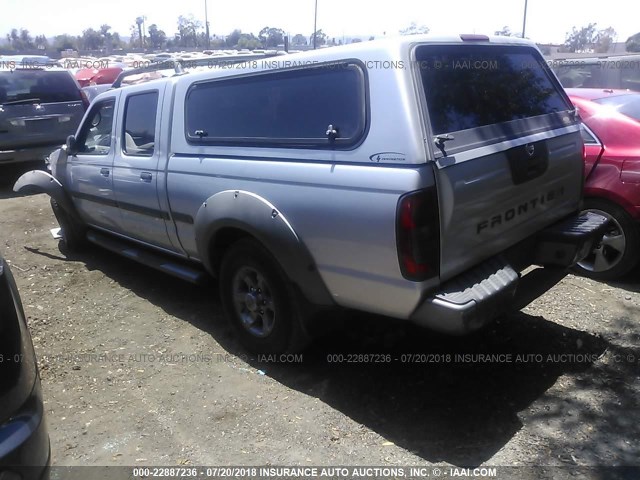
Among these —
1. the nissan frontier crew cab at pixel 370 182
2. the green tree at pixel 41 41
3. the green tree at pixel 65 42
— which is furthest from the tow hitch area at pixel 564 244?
the green tree at pixel 41 41

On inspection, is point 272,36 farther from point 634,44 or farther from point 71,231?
point 71,231

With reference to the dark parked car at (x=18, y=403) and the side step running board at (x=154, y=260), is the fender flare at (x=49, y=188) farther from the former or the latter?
the dark parked car at (x=18, y=403)

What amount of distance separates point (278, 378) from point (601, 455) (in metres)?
1.87

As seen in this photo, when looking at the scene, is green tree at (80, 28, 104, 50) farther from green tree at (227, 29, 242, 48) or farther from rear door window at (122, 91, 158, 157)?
rear door window at (122, 91, 158, 157)

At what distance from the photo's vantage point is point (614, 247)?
15.6ft

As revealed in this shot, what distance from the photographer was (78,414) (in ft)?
11.0

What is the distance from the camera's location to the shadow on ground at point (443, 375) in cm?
305

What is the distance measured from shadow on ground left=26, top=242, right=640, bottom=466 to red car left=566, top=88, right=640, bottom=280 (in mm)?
1070

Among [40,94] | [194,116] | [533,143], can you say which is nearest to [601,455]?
[533,143]

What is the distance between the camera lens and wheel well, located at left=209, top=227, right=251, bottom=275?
368 centimetres

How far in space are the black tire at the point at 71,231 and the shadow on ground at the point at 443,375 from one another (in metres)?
2.25

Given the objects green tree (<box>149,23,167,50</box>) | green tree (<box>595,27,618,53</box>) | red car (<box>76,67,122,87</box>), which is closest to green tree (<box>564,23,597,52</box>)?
green tree (<box>595,27,618,53</box>)

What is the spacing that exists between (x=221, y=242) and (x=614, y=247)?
10.7 ft

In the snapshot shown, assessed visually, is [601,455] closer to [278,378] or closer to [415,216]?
[415,216]
